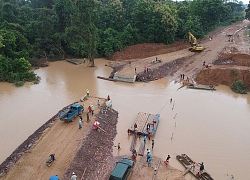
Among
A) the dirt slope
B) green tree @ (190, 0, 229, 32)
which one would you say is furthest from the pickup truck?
green tree @ (190, 0, 229, 32)

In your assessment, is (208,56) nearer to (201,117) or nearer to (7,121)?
(201,117)

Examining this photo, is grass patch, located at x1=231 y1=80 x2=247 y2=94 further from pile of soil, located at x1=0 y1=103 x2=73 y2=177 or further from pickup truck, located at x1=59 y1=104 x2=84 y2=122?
pile of soil, located at x1=0 y1=103 x2=73 y2=177

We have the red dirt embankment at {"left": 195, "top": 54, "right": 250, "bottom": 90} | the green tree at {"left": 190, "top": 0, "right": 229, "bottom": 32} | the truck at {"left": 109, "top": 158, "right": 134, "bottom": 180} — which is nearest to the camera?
the truck at {"left": 109, "top": 158, "right": 134, "bottom": 180}

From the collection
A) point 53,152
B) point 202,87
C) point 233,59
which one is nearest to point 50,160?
point 53,152

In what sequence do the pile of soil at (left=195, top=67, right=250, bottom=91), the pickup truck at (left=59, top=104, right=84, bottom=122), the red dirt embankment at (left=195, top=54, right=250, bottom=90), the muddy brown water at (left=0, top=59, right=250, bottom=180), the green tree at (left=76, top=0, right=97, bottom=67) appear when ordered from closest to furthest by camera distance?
the muddy brown water at (left=0, top=59, right=250, bottom=180) → the pickup truck at (left=59, top=104, right=84, bottom=122) → the pile of soil at (left=195, top=67, right=250, bottom=91) → the red dirt embankment at (left=195, top=54, right=250, bottom=90) → the green tree at (left=76, top=0, right=97, bottom=67)

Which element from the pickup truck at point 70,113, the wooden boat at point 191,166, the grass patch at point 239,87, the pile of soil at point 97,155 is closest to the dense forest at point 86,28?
the pickup truck at point 70,113

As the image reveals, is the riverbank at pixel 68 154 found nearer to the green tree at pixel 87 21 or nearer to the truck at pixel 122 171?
the truck at pixel 122 171
